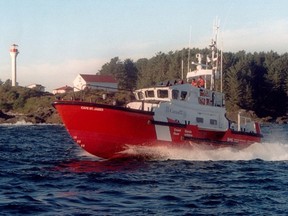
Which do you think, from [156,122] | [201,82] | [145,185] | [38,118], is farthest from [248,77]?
[145,185]

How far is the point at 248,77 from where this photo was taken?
113 meters

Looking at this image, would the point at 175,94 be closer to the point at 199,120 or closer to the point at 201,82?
the point at 199,120

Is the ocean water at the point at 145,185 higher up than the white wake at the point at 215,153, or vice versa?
the white wake at the point at 215,153

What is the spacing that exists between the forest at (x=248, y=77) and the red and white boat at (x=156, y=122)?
7304 centimetres

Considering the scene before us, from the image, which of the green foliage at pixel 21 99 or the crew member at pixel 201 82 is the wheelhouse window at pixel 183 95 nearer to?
the crew member at pixel 201 82

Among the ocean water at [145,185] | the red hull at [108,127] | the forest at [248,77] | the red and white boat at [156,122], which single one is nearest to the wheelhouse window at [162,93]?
the red and white boat at [156,122]

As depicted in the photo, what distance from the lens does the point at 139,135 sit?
22.7 m

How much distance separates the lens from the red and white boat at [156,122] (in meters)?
22.1

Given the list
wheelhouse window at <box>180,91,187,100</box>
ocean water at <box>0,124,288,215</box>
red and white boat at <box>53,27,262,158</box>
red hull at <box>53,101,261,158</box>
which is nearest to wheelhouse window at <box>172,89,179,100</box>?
red and white boat at <box>53,27,262,158</box>

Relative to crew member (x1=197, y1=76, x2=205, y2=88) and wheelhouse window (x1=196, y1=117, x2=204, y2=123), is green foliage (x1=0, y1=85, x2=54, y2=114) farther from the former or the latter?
wheelhouse window (x1=196, y1=117, x2=204, y2=123)

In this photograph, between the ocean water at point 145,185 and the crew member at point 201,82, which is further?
the crew member at point 201,82

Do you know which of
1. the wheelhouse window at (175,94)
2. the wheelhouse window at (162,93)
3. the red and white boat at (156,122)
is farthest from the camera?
the wheelhouse window at (162,93)

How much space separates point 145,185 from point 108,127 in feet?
22.2

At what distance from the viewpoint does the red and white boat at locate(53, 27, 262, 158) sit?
22062 millimetres
